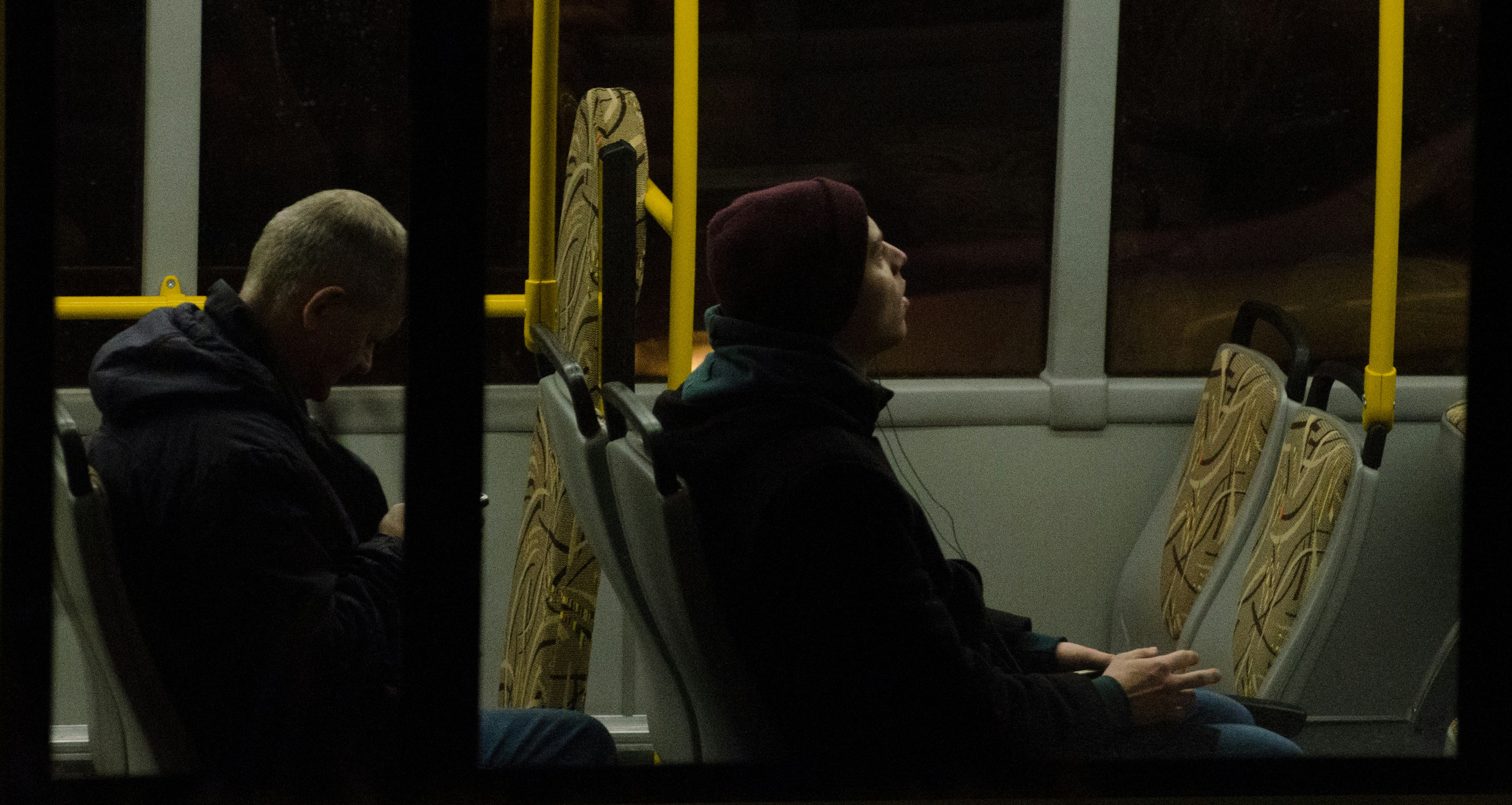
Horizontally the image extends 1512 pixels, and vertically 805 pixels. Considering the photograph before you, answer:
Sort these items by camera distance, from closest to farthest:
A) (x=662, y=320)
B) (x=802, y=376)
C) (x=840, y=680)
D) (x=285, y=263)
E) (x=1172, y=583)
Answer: (x=840, y=680) → (x=802, y=376) → (x=285, y=263) → (x=1172, y=583) → (x=662, y=320)

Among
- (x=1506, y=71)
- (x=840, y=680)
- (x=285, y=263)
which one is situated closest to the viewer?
(x=1506, y=71)

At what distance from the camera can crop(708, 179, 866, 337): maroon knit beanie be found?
6.52 ft

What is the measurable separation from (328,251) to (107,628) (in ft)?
1.88

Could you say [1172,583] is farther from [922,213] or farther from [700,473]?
[700,473]

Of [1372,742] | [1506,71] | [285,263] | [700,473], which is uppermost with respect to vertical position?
[1506,71]

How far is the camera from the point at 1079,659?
233 centimetres

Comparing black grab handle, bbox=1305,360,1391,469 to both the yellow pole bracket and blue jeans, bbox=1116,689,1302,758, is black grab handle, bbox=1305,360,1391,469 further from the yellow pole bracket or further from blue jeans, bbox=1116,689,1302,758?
the yellow pole bracket

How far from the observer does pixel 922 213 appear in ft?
11.5

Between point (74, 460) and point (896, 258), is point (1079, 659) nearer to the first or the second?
point (896, 258)

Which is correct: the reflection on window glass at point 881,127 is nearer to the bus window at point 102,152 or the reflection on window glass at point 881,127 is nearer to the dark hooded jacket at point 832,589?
the bus window at point 102,152

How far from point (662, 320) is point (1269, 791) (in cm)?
212

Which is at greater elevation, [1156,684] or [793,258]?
[793,258]

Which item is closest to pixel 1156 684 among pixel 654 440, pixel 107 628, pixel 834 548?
pixel 834 548

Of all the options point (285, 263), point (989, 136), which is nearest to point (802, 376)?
point (285, 263)
